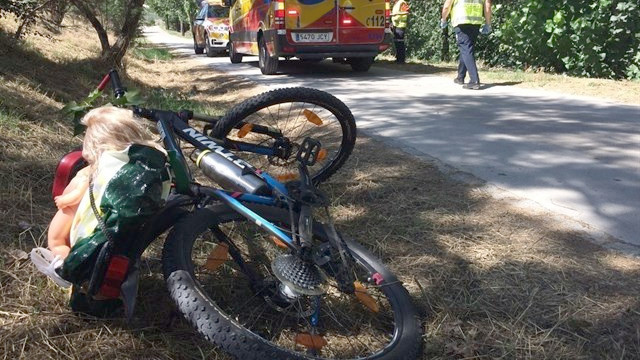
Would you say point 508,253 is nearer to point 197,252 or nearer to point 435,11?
point 197,252

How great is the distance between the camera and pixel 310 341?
1986 mm

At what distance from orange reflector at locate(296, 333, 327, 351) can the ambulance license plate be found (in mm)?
8859

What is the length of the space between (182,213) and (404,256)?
1.20 meters

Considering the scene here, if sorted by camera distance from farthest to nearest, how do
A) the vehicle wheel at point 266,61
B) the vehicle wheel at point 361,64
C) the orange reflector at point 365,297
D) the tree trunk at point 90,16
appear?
the vehicle wheel at point 361,64 < the vehicle wheel at point 266,61 < the tree trunk at point 90,16 < the orange reflector at point 365,297

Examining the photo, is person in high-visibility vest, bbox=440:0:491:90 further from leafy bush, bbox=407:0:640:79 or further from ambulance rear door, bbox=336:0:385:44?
A: leafy bush, bbox=407:0:640:79

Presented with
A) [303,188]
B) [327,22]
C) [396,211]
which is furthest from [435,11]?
[303,188]

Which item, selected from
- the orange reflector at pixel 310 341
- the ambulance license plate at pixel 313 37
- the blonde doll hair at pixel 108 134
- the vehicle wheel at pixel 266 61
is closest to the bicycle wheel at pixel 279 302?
the orange reflector at pixel 310 341

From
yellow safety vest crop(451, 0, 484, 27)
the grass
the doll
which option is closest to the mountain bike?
the doll

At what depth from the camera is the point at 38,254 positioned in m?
2.14

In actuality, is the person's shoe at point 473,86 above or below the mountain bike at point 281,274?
above

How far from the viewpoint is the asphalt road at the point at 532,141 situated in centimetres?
333

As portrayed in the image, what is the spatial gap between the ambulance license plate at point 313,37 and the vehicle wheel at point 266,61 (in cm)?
71

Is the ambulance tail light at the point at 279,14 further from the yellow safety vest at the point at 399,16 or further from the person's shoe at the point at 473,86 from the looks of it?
the yellow safety vest at the point at 399,16

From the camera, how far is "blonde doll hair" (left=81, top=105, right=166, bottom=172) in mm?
2148
